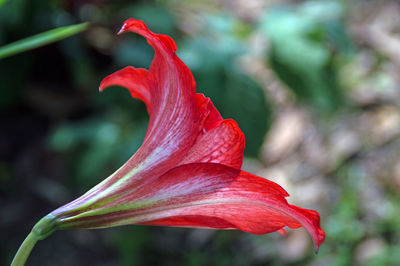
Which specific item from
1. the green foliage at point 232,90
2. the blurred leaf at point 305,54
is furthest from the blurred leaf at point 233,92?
the blurred leaf at point 305,54

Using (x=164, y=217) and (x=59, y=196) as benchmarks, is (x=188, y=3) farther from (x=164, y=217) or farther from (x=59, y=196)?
(x=164, y=217)

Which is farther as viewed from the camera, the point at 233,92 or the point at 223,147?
the point at 233,92

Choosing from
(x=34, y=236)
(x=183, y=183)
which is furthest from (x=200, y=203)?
(x=34, y=236)

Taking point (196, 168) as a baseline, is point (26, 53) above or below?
above

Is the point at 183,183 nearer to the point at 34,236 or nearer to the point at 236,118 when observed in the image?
the point at 34,236

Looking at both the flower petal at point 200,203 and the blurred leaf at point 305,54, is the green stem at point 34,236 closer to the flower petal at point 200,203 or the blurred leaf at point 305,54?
the flower petal at point 200,203

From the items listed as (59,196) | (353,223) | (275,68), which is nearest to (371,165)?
(353,223)

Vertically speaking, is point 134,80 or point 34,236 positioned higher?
point 134,80
